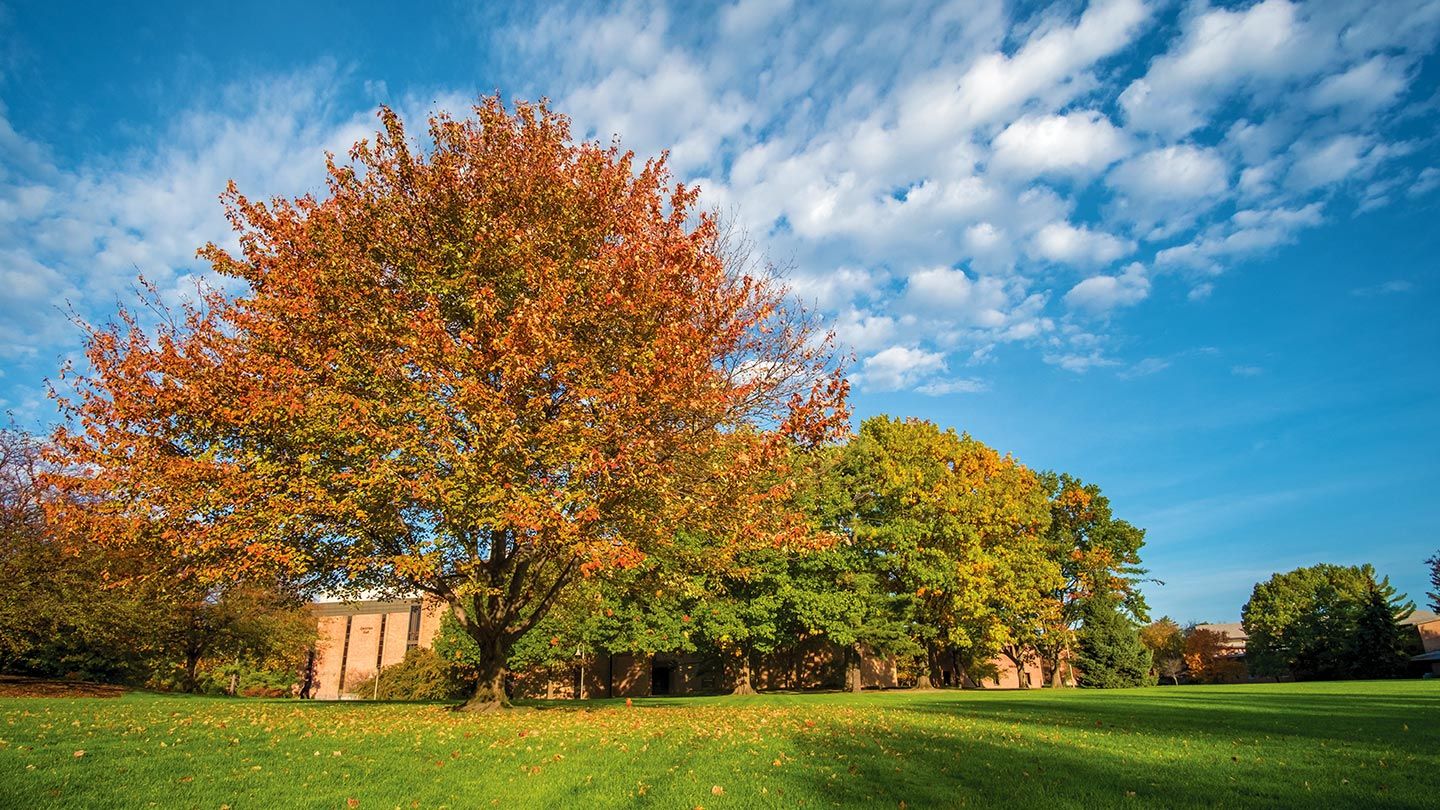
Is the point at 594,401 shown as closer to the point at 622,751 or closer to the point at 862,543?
the point at 622,751

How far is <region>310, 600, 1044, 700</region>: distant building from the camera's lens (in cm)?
4922

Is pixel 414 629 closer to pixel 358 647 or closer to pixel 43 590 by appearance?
pixel 358 647

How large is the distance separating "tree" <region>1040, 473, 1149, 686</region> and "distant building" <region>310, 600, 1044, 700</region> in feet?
21.6

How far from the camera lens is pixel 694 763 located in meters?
9.02

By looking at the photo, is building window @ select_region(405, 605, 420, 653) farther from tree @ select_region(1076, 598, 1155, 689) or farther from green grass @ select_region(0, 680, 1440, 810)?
tree @ select_region(1076, 598, 1155, 689)

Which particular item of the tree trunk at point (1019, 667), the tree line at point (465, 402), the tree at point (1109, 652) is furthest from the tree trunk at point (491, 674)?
the tree at point (1109, 652)

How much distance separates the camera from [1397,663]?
53.6m

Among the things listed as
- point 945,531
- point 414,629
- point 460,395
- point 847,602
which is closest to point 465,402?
point 460,395

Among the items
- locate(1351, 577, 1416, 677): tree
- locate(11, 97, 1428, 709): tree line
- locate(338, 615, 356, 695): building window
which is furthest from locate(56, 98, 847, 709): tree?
locate(1351, 577, 1416, 677): tree

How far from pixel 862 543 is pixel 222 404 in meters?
32.4

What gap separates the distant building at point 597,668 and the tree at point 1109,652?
5.73 meters

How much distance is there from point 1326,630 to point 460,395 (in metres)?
69.0

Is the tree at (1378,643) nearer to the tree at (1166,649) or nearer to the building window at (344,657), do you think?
the tree at (1166,649)

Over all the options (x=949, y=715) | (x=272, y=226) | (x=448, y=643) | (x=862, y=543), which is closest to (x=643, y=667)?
(x=448, y=643)
